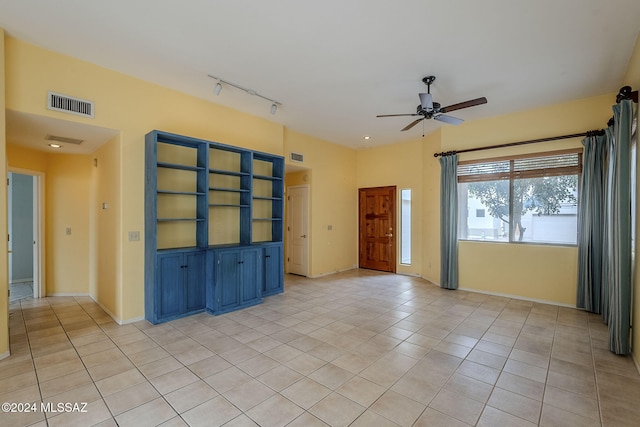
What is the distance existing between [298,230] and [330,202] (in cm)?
107

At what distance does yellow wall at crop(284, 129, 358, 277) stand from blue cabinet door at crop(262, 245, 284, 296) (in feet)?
5.02

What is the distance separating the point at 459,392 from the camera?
2.38 meters

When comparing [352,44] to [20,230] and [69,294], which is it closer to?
[69,294]

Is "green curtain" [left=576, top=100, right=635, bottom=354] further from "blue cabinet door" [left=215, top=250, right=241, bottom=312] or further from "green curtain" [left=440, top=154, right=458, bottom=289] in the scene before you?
"blue cabinet door" [left=215, top=250, right=241, bottom=312]

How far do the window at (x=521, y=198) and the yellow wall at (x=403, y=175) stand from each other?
48.5 inches

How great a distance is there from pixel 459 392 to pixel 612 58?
409cm

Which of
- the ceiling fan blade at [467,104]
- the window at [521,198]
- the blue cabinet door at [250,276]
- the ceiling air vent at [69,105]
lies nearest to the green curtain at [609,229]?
the window at [521,198]

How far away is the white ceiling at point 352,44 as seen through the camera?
8.46ft

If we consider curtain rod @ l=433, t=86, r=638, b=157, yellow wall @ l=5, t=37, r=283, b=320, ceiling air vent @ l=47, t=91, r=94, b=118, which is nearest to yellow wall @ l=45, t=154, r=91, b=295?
yellow wall @ l=5, t=37, r=283, b=320

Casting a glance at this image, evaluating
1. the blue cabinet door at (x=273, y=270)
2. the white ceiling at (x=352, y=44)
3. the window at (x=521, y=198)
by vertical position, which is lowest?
the blue cabinet door at (x=273, y=270)

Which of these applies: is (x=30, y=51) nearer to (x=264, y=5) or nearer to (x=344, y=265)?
(x=264, y=5)

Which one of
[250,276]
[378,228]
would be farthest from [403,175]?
[250,276]

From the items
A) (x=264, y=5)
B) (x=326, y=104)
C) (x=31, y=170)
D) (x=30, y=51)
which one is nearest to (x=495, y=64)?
(x=326, y=104)

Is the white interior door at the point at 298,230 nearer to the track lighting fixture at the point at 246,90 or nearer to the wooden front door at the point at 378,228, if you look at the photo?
the wooden front door at the point at 378,228
